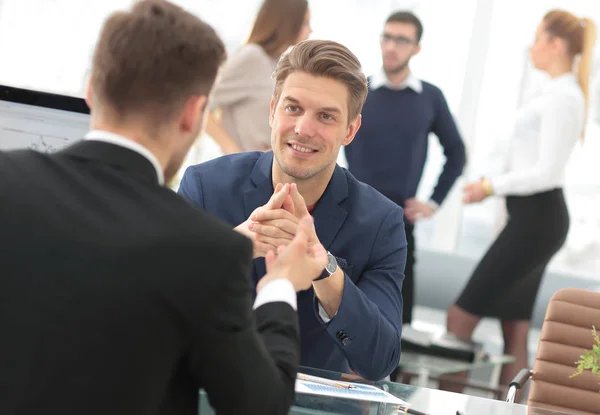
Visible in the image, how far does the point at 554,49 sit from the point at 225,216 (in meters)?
2.68

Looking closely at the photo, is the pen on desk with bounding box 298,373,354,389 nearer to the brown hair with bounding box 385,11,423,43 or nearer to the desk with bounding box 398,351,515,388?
the desk with bounding box 398,351,515,388

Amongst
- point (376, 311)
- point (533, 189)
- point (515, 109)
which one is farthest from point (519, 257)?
point (376, 311)

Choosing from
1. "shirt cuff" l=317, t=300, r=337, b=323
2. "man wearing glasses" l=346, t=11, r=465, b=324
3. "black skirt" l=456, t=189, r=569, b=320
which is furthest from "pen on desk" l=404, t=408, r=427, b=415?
"black skirt" l=456, t=189, r=569, b=320

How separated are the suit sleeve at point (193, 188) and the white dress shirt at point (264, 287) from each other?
91 centimetres

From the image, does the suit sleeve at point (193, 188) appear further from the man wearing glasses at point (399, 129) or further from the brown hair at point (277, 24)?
the man wearing glasses at point (399, 129)

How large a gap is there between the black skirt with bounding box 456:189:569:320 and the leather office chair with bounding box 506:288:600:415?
1724 millimetres

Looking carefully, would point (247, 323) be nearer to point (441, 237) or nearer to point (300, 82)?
point (300, 82)

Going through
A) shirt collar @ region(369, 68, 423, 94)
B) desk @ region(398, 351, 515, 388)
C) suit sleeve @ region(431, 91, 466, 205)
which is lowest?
desk @ region(398, 351, 515, 388)

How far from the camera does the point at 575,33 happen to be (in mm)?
4340

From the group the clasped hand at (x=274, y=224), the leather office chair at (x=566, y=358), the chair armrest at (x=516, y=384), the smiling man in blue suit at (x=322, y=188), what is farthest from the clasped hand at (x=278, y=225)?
the leather office chair at (x=566, y=358)

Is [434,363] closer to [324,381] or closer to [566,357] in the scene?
[566,357]

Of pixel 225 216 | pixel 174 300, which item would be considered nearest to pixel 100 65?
pixel 174 300

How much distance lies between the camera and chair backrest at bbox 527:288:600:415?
278cm

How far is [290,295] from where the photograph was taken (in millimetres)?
1297
